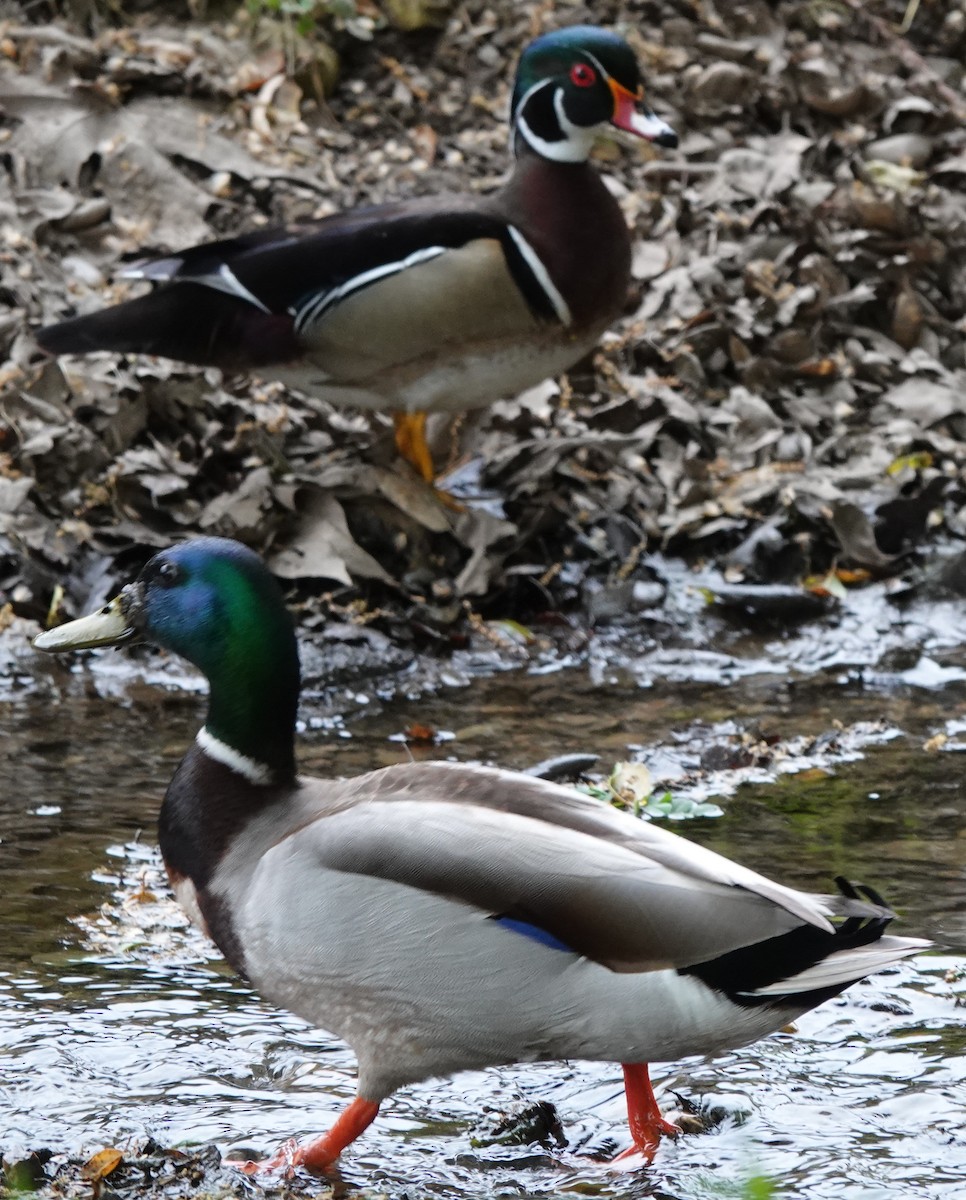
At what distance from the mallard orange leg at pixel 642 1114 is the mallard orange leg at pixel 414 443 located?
9.90 ft

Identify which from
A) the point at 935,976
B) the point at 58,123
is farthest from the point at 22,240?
the point at 935,976

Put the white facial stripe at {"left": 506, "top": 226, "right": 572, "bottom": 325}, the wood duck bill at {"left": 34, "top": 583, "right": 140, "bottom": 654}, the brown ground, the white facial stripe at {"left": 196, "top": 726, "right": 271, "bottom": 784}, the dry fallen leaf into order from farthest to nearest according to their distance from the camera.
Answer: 1. the brown ground
2. the white facial stripe at {"left": 506, "top": 226, "right": 572, "bottom": 325}
3. the wood duck bill at {"left": 34, "top": 583, "right": 140, "bottom": 654}
4. the white facial stripe at {"left": 196, "top": 726, "right": 271, "bottom": 784}
5. the dry fallen leaf

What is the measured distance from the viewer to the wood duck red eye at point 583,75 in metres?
5.77

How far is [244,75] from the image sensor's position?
7391 mm

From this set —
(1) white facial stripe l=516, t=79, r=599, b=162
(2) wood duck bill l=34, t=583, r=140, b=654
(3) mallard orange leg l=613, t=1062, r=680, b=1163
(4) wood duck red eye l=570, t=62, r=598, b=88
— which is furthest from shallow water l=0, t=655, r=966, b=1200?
(4) wood duck red eye l=570, t=62, r=598, b=88

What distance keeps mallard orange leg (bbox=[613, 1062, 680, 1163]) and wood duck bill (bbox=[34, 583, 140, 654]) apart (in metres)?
1.19

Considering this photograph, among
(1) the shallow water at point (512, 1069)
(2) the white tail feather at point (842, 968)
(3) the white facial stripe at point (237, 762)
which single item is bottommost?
(1) the shallow water at point (512, 1069)

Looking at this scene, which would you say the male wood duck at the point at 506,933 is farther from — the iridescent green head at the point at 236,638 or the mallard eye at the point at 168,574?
the mallard eye at the point at 168,574

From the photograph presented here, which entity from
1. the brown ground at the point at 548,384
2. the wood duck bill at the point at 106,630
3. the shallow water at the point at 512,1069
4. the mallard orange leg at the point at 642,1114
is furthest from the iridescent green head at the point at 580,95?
the mallard orange leg at the point at 642,1114

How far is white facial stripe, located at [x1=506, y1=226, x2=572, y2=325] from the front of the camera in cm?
541

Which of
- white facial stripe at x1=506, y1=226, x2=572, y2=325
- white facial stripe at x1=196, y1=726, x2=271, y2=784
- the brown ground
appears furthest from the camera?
the brown ground

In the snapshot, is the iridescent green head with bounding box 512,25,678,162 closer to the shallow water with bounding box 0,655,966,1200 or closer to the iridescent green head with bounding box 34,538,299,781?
the shallow water with bounding box 0,655,966,1200

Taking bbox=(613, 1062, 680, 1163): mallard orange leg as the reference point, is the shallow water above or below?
below

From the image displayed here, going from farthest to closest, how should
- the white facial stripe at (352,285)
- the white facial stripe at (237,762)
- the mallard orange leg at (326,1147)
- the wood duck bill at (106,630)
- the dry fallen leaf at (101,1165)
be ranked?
the white facial stripe at (352,285), the wood duck bill at (106,630), the white facial stripe at (237,762), the mallard orange leg at (326,1147), the dry fallen leaf at (101,1165)
